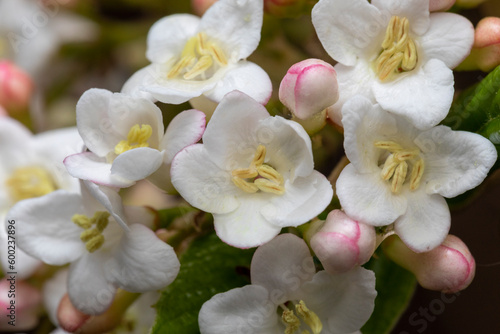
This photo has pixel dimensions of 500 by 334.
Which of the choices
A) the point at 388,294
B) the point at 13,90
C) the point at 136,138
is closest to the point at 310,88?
the point at 136,138

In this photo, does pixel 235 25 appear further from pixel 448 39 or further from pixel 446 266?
pixel 446 266

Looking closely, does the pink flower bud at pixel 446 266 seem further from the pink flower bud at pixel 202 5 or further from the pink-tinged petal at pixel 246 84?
the pink flower bud at pixel 202 5

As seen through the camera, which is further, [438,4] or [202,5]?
[202,5]

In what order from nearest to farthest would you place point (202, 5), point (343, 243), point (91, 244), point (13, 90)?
1. point (343, 243)
2. point (91, 244)
3. point (202, 5)
4. point (13, 90)

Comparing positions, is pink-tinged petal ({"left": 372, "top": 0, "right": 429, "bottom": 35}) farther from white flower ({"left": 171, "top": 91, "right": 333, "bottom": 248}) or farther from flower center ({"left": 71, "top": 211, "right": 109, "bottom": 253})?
flower center ({"left": 71, "top": 211, "right": 109, "bottom": 253})

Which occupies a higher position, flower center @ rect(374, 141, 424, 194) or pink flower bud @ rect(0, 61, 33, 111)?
flower center @ rect(374, 141, 424, 194)

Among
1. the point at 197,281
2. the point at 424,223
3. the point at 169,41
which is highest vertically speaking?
the point at 169,41

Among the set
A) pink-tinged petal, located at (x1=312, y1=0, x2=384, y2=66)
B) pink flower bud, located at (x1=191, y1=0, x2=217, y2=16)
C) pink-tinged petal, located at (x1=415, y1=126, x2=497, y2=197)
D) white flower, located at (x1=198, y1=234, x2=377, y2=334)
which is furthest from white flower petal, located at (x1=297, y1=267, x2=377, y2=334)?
pink flower bud, located at (x1=191, y1=0, x2=217, y2=16)

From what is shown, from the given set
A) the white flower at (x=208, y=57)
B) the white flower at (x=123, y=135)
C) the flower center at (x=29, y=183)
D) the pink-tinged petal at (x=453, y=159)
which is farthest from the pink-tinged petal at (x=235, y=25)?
the flower center at (x=29, y=183)
